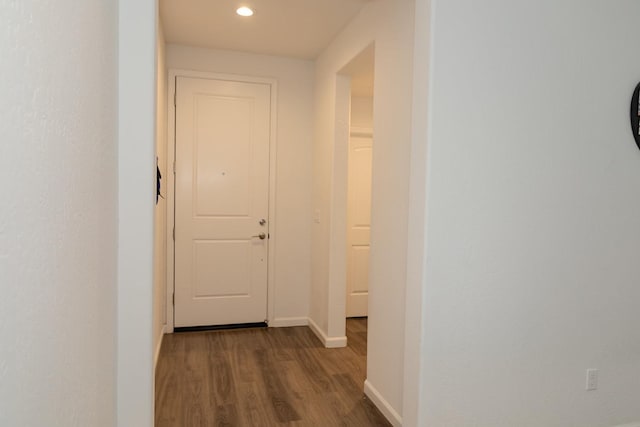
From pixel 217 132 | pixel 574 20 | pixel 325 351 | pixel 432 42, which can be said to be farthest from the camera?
pixel 217 132

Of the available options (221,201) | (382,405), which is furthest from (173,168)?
(382,405)

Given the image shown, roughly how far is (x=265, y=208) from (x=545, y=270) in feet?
8.72

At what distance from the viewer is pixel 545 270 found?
213 cm

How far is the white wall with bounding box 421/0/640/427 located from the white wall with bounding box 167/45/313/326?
2395 mm

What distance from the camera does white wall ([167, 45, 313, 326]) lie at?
4121mm

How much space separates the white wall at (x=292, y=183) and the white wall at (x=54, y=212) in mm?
2782

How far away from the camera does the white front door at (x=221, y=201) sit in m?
3.92

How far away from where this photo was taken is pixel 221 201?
404 cm

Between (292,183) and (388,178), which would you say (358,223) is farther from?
(388,178)

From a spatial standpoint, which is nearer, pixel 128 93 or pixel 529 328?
pixel 128 93

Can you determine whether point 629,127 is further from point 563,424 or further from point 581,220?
point 563,424

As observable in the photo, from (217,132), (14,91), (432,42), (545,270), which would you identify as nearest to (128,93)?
(14,91)

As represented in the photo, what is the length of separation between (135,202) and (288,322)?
287 centimetres

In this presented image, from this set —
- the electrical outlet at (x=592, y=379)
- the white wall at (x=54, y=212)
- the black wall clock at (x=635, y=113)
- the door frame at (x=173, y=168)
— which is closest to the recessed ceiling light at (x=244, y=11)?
the door frame at (x=173, y=168)
